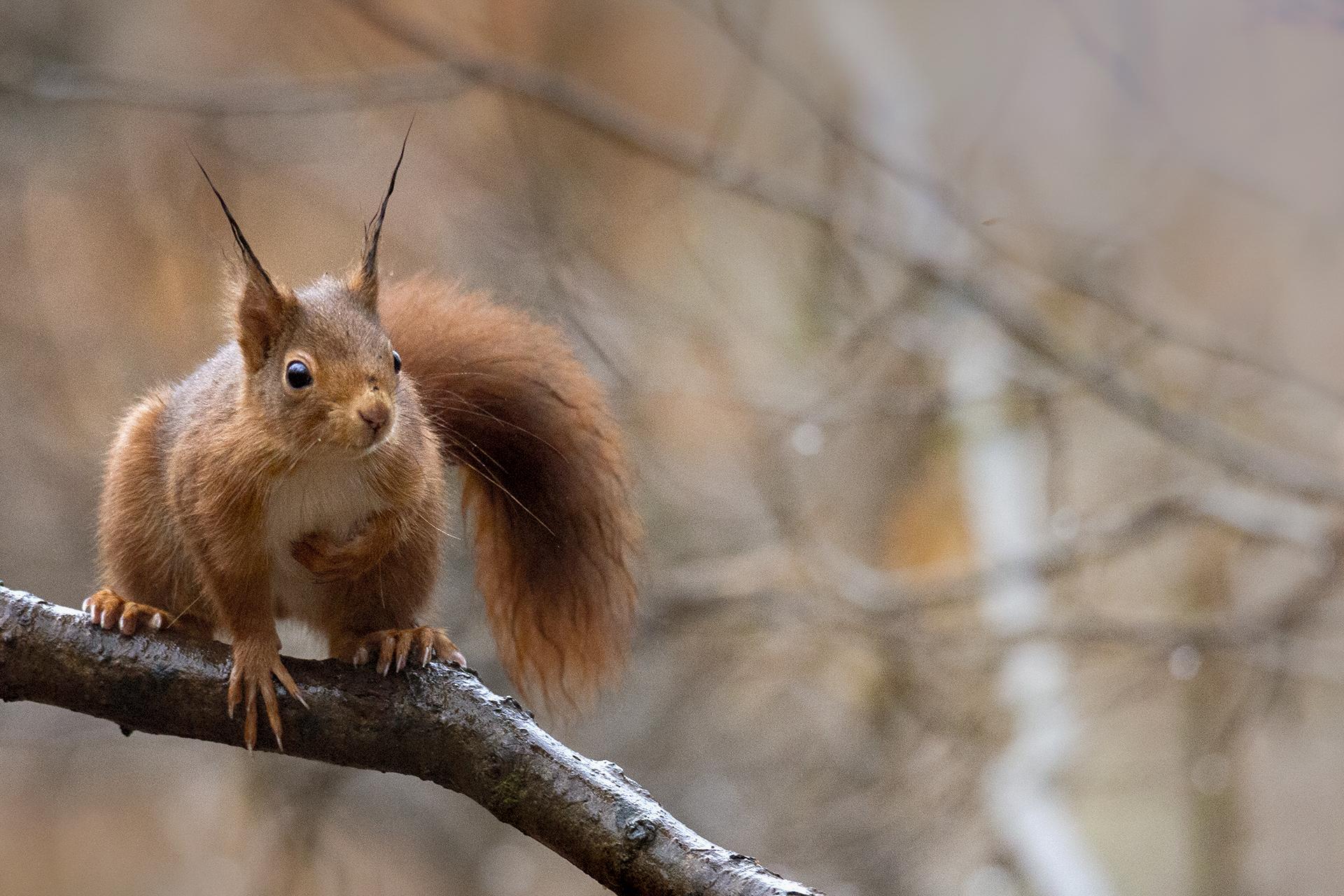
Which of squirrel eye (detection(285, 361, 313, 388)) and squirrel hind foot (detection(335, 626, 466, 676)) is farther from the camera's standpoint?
squirrel hind foot (detection(335, 626, 466, 676))

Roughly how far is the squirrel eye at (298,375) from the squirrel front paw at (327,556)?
0.18 m

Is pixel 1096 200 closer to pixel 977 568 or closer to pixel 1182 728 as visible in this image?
pixel 977 568

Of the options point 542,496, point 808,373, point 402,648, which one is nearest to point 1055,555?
point 808,373

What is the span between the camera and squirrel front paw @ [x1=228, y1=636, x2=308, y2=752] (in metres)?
1.22

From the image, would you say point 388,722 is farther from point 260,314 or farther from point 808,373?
point 808,373

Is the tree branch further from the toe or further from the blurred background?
the blurred background

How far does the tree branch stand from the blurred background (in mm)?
1671

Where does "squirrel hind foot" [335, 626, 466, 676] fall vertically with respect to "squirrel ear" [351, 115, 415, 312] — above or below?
below

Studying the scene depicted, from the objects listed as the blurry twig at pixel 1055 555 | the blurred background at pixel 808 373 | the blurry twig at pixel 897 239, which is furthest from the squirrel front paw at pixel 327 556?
the blurry twig at pixel 1055 555

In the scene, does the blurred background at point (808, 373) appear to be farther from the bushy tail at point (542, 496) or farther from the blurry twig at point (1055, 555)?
the bushy tail at point (542, 496)

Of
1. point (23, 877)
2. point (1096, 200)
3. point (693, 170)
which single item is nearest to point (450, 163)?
point (693, 170)

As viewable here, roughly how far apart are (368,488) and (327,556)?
8cm

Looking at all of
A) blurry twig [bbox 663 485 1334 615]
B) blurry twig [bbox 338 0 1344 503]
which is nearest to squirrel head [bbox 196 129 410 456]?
blurry twig [bbox 338 0 1344 503]

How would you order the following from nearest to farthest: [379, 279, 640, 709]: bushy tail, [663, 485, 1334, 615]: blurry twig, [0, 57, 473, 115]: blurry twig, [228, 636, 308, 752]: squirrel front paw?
[228, 636, 308, 752]: squirrel front paw < [379, 279, 640, 709]: bushy tail < [0, 57, 473, 115]: blurry twig < [663, 485, 1334, 615]: blurry twig
